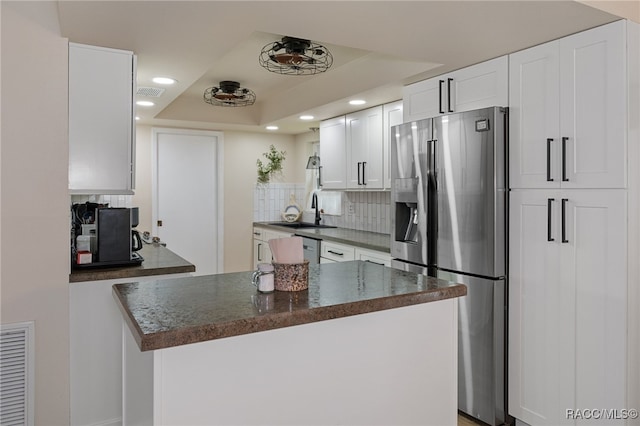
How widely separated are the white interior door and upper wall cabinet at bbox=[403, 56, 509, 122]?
304cm

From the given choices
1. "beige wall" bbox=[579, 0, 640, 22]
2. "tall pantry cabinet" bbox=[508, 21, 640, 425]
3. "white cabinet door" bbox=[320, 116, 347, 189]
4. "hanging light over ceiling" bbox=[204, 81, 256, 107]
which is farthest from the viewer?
"white cabinet door" bbox=[320, 116, 347, 189]

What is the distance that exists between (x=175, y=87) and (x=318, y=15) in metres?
1.80

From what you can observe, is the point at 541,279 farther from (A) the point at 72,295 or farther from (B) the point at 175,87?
(B) the point at 175,87

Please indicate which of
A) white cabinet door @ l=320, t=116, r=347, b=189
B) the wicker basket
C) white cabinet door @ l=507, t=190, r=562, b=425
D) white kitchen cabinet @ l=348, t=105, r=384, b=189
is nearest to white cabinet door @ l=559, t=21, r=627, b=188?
white cabinet door @ l=507, t=190, r=562, b=425

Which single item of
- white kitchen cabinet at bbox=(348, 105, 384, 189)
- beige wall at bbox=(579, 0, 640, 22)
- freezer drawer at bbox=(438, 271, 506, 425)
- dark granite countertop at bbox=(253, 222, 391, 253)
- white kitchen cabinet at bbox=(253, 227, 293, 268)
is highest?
beige wall at bbox=(579, 0, 640, 22)

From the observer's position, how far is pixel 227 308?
1.49 m

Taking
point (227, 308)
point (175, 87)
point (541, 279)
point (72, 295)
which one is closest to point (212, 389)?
point (227, 308)

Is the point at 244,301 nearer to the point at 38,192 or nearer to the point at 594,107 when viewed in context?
the point at 38,192

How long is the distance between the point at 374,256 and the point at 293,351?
2.09 m

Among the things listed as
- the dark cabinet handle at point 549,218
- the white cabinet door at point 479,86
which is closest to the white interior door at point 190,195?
the white cabinet door at point 479,86

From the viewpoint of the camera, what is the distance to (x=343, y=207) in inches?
203

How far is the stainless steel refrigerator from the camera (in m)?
2.53

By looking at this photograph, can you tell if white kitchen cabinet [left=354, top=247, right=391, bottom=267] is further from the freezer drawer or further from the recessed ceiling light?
the recessed ceiling light

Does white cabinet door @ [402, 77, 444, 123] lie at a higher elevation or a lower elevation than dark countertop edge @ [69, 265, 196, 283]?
higher
